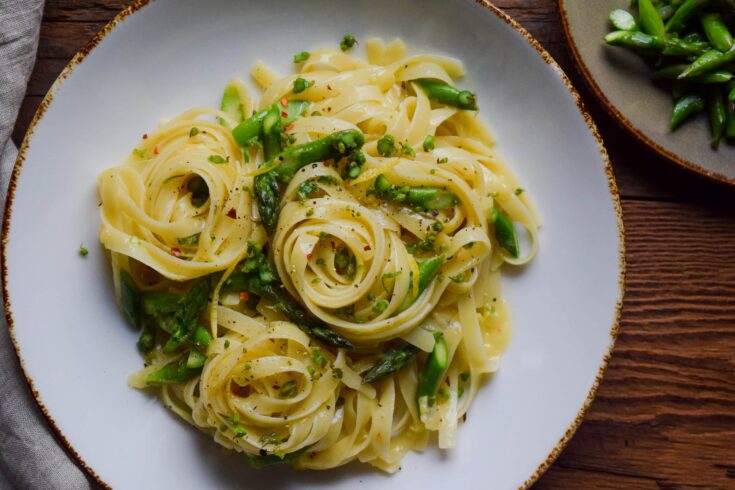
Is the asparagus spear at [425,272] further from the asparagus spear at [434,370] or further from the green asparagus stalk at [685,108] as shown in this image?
the green asparagus stalk at [685,108]

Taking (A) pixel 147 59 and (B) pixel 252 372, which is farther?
(A) pixel 147 59

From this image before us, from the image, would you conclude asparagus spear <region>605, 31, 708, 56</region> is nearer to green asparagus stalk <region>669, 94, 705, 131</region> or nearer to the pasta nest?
green asparagus stalk <region>669, 94, 705, 131</region>

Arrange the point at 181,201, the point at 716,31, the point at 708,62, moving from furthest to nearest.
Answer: the point at 716,31 < the point at 708,62 < the point at 181,201

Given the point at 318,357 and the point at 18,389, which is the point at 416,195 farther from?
the point at 18,389

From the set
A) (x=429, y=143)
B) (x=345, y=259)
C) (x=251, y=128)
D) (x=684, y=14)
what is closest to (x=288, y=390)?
(x=345, y=259)

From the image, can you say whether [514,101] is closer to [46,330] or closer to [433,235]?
[433,235]

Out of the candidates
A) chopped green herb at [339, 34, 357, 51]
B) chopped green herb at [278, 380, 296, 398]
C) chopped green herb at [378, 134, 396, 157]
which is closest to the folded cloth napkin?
chopped green herb at [278, 380, 296, 398]

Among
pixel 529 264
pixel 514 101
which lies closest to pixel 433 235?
pixel 529 264
